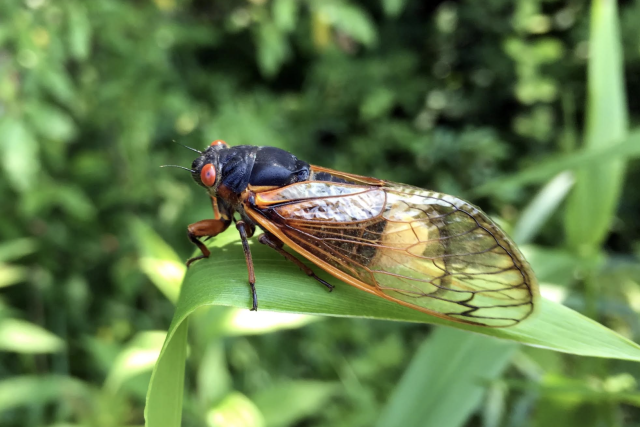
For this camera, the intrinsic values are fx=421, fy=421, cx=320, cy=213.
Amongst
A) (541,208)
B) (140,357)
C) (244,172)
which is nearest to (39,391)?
(140,357)

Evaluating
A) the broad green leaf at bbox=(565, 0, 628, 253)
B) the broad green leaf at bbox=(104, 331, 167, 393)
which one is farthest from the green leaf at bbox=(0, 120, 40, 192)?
the broad green leaf at bbox=(565, 0, 628, 253)

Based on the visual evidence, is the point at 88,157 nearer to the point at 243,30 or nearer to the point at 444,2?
the point at 243,30

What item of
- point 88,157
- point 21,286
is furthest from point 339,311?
point 21,286

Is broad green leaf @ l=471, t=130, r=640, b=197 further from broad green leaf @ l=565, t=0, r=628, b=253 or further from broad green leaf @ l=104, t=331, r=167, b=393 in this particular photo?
broad green leaf @ l=104, t=331, r=167, b=393

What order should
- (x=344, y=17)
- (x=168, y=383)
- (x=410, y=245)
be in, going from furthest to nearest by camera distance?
(x=344, y=17) < (x=410, y=245) < (x=168, y=383)

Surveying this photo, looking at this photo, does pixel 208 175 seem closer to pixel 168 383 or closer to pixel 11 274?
pixel 168 383

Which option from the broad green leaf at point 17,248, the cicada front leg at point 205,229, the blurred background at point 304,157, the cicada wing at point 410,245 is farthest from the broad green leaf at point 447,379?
the broad green leaf at point 17,248

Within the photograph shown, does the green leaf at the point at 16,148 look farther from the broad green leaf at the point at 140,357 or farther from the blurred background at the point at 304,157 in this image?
the broad green leaf at the point at 140,357
